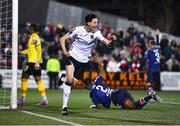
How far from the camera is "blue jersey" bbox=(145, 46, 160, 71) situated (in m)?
23.2

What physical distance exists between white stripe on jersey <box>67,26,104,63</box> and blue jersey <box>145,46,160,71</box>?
8.72 metres

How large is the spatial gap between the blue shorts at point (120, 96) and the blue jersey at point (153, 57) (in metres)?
7.96

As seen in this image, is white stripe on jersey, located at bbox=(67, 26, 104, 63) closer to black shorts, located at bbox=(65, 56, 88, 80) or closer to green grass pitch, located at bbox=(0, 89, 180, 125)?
black shorts, located at bbox=(65, 56, 88, 80)

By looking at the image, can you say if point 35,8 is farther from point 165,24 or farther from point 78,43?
point 78,43

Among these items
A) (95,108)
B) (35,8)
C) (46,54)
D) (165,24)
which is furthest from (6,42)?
(165,24)

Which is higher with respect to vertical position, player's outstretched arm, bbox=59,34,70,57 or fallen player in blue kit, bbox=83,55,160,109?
player's outstretched arm, bbox=59,34,70,57

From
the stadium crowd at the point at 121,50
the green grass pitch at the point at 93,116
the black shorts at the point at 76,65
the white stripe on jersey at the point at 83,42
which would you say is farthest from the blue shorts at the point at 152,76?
the white stripe on jersey at the point at 83,42

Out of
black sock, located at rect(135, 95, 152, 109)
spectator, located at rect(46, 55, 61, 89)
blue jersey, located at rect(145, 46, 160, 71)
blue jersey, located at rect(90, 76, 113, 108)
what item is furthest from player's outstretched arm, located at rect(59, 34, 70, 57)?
spectator, located at rect(46, 55, 61, 89)

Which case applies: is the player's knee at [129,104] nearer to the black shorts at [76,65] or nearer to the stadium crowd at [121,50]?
the black shorts at [76,65]

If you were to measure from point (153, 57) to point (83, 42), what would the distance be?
9522mm

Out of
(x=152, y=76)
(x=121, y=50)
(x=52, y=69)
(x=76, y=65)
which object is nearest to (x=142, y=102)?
(x=76, y=65)

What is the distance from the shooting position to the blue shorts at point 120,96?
15258 millimetres

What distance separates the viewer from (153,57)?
23.8 m

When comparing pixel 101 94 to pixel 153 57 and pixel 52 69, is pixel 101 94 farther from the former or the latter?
pixel 52 69
